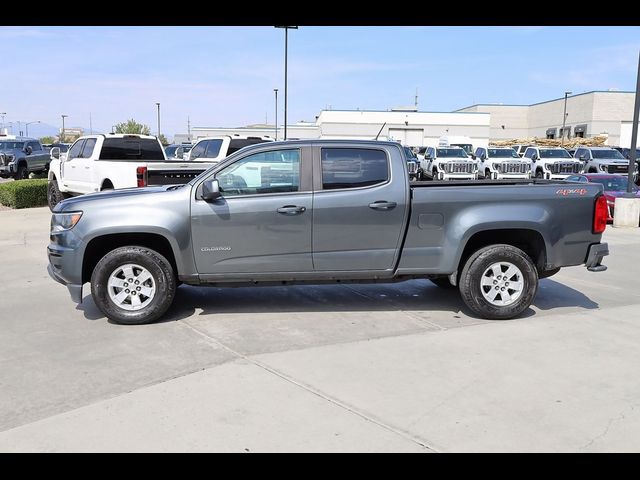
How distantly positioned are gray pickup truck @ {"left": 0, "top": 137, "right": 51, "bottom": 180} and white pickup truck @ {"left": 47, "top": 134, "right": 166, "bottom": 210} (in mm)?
12221

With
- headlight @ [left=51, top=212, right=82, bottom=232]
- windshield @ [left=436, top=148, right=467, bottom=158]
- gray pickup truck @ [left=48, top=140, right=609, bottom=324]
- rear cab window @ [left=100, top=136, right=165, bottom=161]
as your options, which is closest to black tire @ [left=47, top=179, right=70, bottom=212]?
rear cab window @ [left=100, top=136, right=165, bottom=161]

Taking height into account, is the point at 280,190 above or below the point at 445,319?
above

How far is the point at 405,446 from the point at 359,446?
10.8 inches

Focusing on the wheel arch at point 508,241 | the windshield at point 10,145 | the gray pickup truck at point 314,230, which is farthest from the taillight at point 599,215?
the windshield at point 10,145

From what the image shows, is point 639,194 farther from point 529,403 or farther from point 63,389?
point 63,389

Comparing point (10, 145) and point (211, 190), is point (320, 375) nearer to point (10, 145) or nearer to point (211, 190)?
point (211, 190)

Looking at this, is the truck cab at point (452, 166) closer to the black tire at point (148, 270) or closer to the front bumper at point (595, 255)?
the front bumper at point (595, 255)

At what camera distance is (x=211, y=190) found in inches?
222

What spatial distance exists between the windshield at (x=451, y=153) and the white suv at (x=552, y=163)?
2.96 metres

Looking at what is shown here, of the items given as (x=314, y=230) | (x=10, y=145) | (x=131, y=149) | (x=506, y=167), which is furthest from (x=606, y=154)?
(x=10, y=145)

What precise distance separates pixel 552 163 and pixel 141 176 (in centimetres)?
2077

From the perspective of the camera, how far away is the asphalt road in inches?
141

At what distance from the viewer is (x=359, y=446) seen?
11.3 feet

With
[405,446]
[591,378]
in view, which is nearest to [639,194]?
[591,378]
